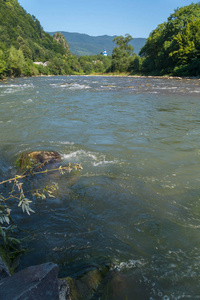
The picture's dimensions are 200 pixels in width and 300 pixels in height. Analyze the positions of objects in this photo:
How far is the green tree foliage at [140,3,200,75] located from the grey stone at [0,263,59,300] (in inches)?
2055

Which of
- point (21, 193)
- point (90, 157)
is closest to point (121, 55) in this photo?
point (90, 157)

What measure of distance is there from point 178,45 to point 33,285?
6534 cm

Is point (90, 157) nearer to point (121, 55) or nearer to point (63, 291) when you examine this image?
point (63, 291)

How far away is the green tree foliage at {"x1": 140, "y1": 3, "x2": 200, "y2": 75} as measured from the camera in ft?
165

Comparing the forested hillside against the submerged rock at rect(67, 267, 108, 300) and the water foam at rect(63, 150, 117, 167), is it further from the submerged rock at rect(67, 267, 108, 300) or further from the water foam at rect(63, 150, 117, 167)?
the submerged rock at rect(67, 267, 108, 300)

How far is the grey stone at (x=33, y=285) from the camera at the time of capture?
5.29 feet

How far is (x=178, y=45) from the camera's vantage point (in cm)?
5556

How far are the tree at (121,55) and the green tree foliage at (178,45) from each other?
15.6m

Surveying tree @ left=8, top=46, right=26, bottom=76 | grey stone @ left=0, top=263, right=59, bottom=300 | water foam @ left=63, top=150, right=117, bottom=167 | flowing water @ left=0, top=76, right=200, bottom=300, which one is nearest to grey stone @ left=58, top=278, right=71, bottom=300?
grey stone @ left=0, top=263, right=59, bottom=300

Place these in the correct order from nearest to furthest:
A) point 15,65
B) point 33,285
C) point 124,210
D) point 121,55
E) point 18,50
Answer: point 33,285
point 124,210
point 15,65
point 18,50
point 121,55

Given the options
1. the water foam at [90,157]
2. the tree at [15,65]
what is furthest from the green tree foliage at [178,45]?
the water foam at [90,157]

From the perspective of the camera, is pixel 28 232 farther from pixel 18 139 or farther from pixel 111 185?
pixel 18 139

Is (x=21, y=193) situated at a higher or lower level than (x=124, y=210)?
higher

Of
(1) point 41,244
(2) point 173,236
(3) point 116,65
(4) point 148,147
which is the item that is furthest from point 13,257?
(3) point 116,65
